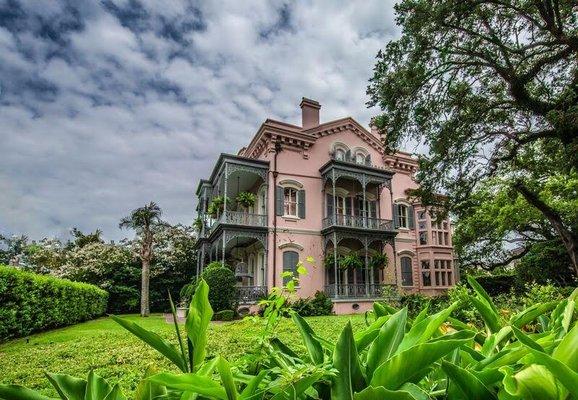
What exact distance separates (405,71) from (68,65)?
8739mm

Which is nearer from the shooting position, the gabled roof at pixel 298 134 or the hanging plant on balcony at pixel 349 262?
the hanging plant on balcony at pixel 349 262

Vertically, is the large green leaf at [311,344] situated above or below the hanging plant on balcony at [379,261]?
below

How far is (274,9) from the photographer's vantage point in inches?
235

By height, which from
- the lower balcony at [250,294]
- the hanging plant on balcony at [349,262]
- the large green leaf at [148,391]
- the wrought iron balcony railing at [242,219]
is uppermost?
the wrought iron balcony railing at [242,219]

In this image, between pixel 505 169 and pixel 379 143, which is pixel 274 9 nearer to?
pixel 505 169

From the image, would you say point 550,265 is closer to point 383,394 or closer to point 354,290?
point 354,290

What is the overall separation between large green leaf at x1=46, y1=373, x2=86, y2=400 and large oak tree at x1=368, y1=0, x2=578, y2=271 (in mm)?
11025

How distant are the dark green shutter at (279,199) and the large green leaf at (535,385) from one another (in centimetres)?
1695

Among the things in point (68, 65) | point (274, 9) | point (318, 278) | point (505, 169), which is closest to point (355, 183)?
point (318, 278)

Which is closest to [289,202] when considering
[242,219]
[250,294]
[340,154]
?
[242,219]

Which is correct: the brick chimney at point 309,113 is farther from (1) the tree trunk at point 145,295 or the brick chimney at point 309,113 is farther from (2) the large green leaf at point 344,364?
(2) the large green leaf at point 344,364

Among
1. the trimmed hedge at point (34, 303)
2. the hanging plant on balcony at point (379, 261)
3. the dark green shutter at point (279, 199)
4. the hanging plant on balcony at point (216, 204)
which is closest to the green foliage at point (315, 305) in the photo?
the hanging plant on balcony at point (379, 261)

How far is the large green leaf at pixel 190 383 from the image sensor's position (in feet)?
1.98

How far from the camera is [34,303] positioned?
35.7ft
